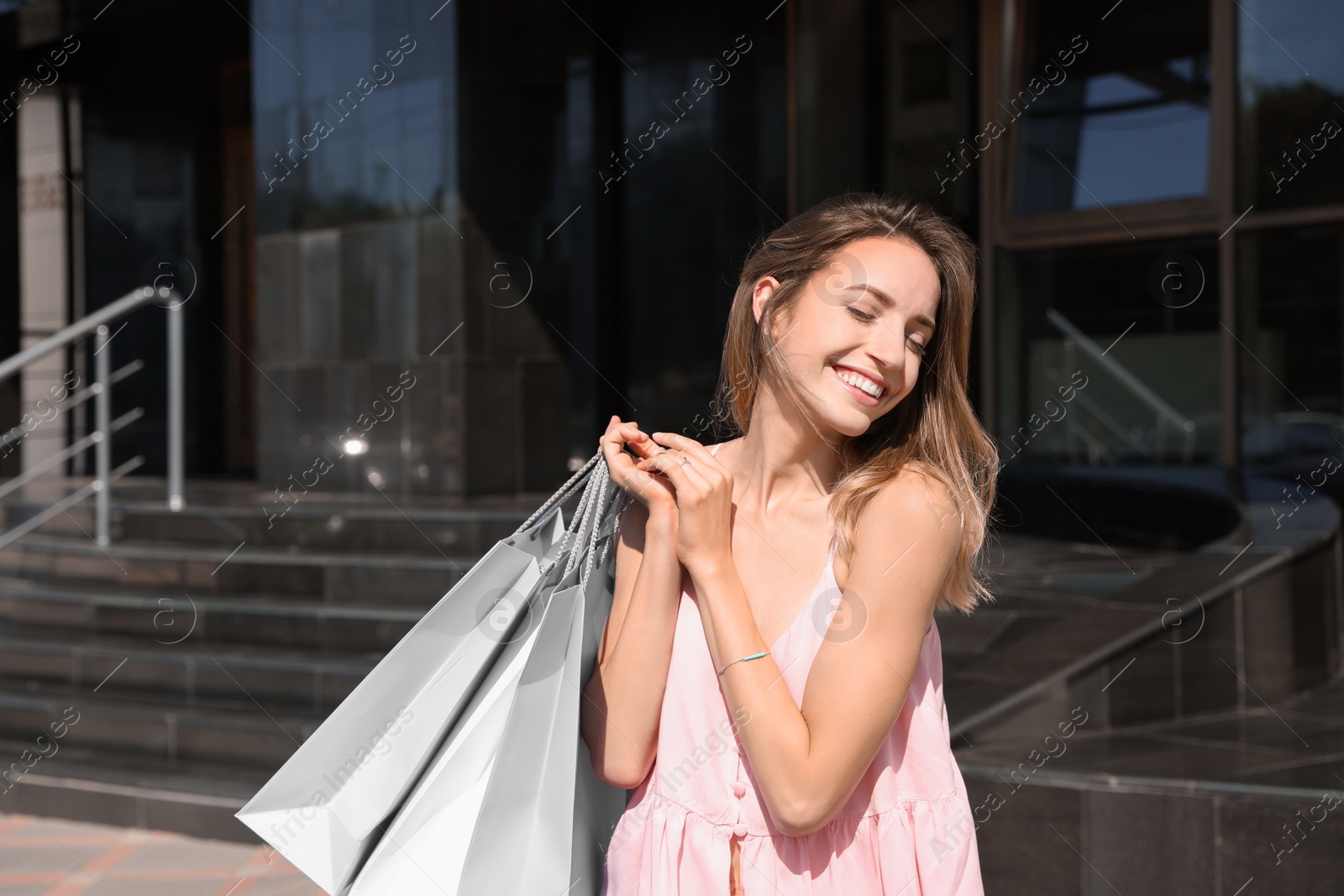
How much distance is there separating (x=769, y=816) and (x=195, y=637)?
15.2ft

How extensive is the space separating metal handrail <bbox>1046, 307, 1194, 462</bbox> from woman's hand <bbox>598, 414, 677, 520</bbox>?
7693mm

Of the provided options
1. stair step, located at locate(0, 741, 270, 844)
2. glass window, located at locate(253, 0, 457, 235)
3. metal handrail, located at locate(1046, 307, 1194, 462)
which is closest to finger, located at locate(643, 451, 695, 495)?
stair step, located at locate(0, 741, 270, 844)

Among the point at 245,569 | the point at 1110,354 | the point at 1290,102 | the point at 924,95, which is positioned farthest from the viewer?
the point at 1110,354

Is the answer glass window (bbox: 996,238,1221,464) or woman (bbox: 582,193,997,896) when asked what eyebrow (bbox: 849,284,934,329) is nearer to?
woman (bbox: 582,193,997,896)

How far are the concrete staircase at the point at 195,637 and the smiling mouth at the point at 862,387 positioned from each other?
347 cm

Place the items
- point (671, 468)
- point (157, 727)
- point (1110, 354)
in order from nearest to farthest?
1. point (671, 468)
2. point (157, 727)
3. point (1110, 354)

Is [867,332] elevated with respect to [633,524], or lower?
elevated

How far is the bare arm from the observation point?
1.44 meters

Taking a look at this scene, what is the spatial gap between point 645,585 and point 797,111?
712cm

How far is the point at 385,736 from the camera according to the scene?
53.6 inches

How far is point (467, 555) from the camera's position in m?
5.63

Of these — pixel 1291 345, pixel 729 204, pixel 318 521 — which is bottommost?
pixel 318 521

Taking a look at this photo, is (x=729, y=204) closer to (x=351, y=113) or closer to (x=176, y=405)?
(x=351, y=113)

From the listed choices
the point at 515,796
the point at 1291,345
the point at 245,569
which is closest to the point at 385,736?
the point at 515,796
